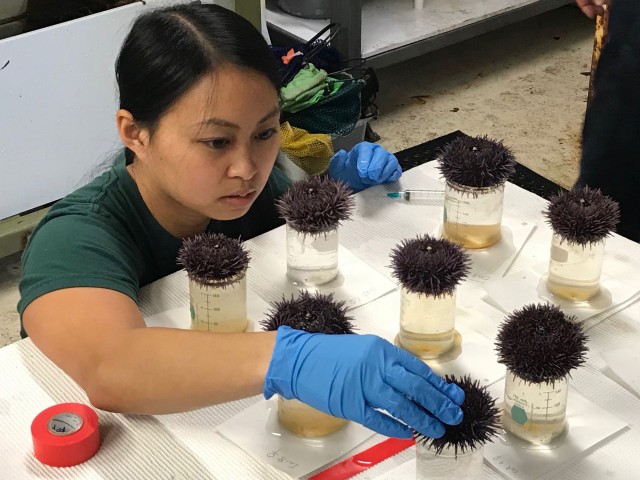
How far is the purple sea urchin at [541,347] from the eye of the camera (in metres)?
0.93

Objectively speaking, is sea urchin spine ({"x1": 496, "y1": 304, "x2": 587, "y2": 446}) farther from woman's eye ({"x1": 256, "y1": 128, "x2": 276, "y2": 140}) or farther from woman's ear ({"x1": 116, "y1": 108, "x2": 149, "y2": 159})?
woman's ear ({"x1": 116, "y1": 108, "x2": 149, "y2": 159})

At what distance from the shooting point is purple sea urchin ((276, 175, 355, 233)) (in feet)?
3.94

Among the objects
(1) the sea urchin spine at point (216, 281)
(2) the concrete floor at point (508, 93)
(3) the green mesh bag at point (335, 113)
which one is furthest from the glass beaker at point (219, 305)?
(2) the concrete floor at point (508, 93)

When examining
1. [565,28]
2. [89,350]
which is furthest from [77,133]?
[565,28]

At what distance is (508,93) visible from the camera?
125 inches

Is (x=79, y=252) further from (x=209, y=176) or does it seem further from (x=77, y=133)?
(x=77, y=133)

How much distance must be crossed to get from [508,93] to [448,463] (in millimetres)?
2439

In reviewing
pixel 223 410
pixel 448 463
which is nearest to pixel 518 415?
pixel 448 463

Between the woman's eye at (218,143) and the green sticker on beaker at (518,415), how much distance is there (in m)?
0.50

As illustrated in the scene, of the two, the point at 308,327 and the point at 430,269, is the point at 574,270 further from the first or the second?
the point at 308,327

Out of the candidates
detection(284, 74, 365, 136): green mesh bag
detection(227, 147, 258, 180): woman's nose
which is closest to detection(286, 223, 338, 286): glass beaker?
detection(227, 147, 258, 180): woman's nose

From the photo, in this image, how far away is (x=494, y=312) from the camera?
1.21 metres

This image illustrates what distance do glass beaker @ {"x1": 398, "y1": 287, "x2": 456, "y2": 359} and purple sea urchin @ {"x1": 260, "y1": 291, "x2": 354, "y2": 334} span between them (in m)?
0.11

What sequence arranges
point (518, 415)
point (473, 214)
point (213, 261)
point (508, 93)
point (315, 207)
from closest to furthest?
1. point (518, 415)
2. point (213, 261)
3. point (315, 207)
4. point (473, 214)
5. point (508, 93)
